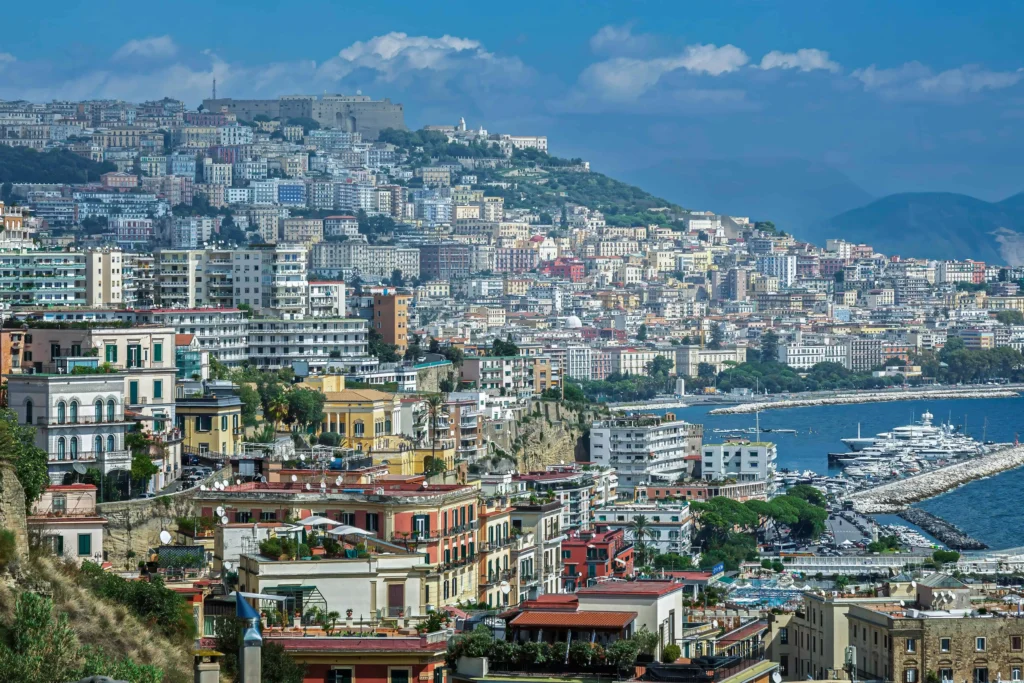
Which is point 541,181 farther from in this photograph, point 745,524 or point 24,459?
point 24,459

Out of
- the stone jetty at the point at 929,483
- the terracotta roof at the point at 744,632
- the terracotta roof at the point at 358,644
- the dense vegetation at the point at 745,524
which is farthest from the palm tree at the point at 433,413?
the terracotta roof at the point at 358,644

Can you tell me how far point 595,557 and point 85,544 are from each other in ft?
37.6

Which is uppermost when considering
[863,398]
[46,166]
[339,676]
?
[46,166]

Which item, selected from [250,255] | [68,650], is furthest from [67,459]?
[250,255]

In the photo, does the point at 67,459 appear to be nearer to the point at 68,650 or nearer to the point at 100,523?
the point at 100,523

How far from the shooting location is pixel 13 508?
379 inches

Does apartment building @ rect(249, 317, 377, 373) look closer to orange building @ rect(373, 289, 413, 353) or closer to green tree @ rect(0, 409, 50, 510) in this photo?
orange building @ rect(373, 289, 413, 353)

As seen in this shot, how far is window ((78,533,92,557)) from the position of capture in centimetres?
1276

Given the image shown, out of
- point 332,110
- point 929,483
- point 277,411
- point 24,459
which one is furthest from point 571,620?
point 332,110

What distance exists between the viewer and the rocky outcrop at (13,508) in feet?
31.0

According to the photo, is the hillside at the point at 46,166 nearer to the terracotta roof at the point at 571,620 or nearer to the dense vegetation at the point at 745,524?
the dense vegetation at the point at 745,524

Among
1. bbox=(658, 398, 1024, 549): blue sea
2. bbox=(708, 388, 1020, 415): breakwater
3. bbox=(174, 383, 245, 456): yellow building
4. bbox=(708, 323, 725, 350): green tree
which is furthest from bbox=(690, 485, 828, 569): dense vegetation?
bbox=(708, 323, 725, 350): green tree

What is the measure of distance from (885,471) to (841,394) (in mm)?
34175

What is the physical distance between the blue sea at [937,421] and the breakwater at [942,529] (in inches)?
11.4
